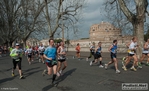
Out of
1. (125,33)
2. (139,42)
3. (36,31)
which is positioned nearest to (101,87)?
(139,42)

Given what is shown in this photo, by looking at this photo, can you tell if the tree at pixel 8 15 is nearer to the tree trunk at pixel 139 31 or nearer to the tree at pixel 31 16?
the tree at pixel 31 16

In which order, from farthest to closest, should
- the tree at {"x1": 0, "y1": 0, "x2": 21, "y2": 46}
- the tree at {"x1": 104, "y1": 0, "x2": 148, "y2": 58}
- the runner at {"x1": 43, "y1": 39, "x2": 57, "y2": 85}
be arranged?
the tree at {"x1": 0, "y1": 0, "x2": 21, "y2": 46}, the tree at {"x1": 104, "y1": 0, "x2": 148, "y2": 58}, the runner at {"x1": 43, "y1": 39, "x2": 57, "y2": 85}

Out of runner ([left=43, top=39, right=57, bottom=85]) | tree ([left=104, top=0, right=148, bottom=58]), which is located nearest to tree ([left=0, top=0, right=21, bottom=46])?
tree ([left=104, top=0, right=148, bottom=58])

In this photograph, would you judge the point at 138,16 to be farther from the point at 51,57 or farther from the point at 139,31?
the point at 51,57

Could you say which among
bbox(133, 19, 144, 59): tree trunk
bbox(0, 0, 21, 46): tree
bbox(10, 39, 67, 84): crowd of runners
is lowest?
bbox(10, 39, 67, 84): crowd of runners

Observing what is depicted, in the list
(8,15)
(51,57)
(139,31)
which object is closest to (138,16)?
(139,31)

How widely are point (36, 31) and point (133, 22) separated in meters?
26.6

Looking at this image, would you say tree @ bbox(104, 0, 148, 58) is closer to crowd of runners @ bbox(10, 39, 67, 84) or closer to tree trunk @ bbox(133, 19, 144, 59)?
tree trunk @ bbox(133, 19, 144, 59)

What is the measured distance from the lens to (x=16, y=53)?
888 cm

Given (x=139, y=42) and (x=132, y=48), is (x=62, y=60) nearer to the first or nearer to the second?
(x=132, y=48)

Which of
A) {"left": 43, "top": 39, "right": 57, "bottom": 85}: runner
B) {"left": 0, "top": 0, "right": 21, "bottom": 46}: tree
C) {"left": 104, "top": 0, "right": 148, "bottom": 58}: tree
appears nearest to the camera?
{"left": 43, "top": 39, "right": 57, "bottom": 85}: runner

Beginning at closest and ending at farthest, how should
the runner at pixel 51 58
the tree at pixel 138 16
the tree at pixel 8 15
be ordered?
the runner at pixel 51 58 → the tree at pixel 138 16 → the tree at pixel 8 15

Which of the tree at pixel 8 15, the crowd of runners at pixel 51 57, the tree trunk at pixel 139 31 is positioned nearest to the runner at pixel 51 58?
the crowd of runners at pixel 51 57

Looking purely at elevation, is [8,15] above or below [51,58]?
above
